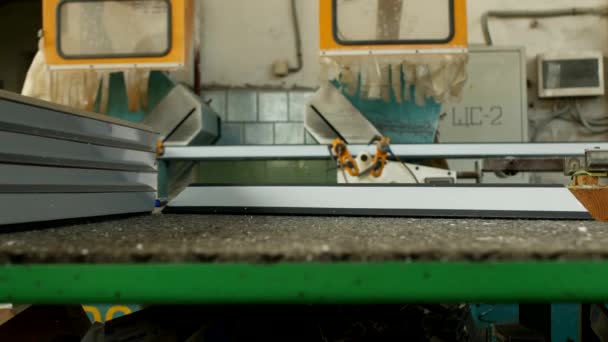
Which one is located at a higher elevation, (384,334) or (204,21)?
(204,21)

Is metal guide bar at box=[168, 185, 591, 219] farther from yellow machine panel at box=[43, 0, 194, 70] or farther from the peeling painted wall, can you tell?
the peeling painted wall

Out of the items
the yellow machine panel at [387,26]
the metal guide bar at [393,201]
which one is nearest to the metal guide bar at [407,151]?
the yellow machine panel at [387,26]

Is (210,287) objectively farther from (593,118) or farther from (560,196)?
(593,118)

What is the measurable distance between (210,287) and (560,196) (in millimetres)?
663

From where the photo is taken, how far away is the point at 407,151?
1521mm

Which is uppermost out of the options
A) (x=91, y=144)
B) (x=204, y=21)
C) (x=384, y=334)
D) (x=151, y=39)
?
(x=204, y=21)

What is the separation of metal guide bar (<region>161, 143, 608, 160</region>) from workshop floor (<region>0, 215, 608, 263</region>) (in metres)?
0.92

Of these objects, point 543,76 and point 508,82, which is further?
point 543,76

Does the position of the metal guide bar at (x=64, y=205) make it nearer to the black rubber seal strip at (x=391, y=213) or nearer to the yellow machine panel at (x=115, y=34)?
the black rubber seal strip at (x=391, y=213)

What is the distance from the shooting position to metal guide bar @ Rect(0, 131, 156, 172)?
0.55 m

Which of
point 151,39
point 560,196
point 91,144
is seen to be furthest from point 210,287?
point 151,39

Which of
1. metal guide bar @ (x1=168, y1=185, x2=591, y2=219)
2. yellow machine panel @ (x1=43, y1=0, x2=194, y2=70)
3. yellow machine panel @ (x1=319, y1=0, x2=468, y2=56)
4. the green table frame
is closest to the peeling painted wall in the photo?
yellow machine panel @ (x1=43, y1=0, x2=194, y2=70)

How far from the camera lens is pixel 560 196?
2.39 feet

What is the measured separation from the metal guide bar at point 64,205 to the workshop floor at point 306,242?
24 mm
